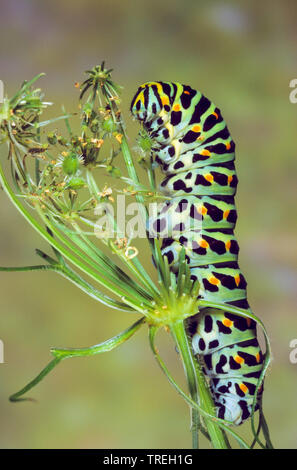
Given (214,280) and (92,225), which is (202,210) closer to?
(214,280)

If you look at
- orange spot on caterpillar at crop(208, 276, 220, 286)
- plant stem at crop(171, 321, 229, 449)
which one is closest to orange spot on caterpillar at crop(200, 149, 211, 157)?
orange spot on caterpillar at crop(208, 276, 220, 286)

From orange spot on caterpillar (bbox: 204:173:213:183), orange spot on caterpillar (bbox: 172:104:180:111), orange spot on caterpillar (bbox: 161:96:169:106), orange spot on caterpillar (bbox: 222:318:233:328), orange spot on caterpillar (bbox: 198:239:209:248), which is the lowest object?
orange spot on caterpillar (bbox: 222:318:233:328)

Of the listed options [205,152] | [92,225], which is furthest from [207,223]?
[92,225]

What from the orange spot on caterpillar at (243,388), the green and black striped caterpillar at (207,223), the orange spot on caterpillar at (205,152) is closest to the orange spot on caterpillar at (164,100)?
the green and black striped caterpillar at (207,223)

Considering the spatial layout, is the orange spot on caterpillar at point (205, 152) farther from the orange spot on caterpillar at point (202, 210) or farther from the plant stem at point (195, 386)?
the plant stem at point (195, 386)

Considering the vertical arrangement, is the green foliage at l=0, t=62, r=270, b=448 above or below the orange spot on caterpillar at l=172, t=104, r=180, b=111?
below

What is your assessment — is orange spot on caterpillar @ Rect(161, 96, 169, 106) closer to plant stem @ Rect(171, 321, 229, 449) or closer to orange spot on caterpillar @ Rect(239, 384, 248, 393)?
plant stem @ Rect(171, 321, 229, 449)
